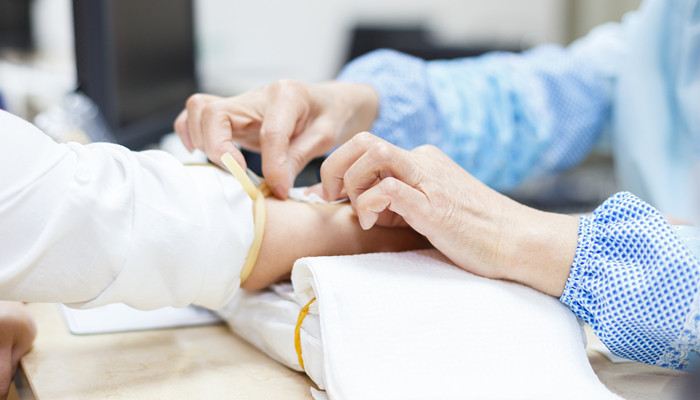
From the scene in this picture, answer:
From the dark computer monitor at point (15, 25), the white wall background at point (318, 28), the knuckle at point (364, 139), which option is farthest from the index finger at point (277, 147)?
the dark computer monitor at point (15, 25)

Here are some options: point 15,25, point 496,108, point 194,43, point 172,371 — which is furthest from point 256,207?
point 15,25

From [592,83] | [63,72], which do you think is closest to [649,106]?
[592,83]

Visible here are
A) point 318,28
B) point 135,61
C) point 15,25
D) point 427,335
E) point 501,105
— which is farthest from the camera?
point 318,28

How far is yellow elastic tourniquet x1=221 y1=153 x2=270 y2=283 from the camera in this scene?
1.78ft

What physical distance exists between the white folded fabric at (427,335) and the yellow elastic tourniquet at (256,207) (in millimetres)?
52

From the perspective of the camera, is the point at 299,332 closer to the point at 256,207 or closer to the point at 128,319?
the point at 256,207

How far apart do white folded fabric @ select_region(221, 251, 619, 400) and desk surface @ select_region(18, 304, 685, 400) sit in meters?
0.03

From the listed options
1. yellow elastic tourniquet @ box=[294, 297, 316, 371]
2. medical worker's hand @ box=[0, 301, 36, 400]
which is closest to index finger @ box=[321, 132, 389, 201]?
yellow elastic tourniquet @ box=[294, 297, 316, 371]

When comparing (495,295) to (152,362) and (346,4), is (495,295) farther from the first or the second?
(346,4)

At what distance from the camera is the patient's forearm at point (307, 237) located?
562 millimetres

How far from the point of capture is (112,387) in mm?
480

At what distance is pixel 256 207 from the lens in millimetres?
557

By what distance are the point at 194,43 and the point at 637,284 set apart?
1149mm

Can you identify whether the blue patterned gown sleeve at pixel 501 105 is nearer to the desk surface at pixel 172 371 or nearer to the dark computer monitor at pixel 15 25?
the desk surface at pixel 172 371
